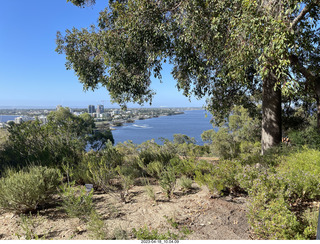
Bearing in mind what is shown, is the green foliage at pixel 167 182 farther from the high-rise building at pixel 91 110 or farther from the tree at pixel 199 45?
the high-rise building at pixel 91 110

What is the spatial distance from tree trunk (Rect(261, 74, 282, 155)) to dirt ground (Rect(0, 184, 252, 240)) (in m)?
4.40

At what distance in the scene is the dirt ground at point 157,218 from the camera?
263 cm

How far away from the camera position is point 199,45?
19.0ft

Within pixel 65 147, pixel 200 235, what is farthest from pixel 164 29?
pixel 200 235

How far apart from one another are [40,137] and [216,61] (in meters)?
5.28

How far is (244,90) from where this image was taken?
9.28m

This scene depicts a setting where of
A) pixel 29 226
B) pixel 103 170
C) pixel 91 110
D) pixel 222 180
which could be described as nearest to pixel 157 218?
pixel 222 180

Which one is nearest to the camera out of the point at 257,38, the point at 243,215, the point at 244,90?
the point at 243,215

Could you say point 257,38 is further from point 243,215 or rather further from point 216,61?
point 243,215

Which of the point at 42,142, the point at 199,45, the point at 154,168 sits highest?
the point at 199,45

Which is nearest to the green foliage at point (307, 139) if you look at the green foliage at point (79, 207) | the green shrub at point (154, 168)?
the green shrub at point (154, 168)

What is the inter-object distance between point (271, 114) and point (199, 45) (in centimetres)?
344

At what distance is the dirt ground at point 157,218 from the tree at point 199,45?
2.75 m

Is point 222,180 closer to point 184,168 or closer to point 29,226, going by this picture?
point 184,168
